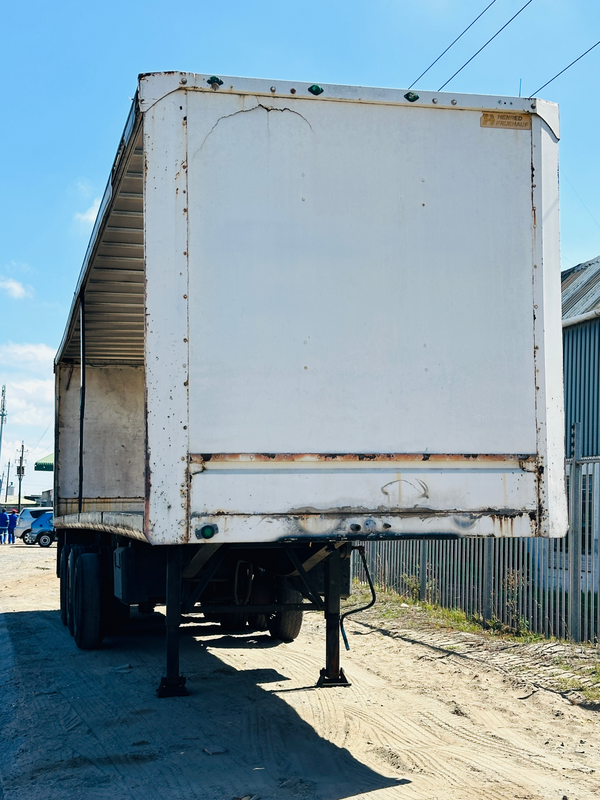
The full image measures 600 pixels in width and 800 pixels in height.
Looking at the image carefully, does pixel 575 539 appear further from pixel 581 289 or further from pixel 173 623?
pixel 581 289

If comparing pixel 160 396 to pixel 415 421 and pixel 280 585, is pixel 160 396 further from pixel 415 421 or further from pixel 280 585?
pixel 280 585

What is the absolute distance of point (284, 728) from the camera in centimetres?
604

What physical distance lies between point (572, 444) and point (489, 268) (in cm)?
452

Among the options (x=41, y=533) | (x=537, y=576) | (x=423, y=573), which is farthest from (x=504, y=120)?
(x=41, y=533)

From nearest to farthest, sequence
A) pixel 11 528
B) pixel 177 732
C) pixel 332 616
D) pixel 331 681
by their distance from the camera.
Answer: pixel 177 732
pixel 332 616
pixel 331 681
pixel 11 528

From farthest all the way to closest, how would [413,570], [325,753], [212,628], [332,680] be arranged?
[413,570] < [212,628] < [332,680] < [325,753]

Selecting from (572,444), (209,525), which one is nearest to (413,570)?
(572,444)

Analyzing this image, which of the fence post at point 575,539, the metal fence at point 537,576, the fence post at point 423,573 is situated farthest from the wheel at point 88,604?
the fence post at point 575,539

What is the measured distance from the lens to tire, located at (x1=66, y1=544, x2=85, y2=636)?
1062 cm

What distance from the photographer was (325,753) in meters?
5.45

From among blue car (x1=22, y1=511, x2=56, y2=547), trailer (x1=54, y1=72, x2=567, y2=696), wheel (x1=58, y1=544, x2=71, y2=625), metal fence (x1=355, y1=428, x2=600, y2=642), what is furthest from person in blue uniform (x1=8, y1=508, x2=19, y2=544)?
trailer (x1=54, y1=72, x2=567, y2=696)

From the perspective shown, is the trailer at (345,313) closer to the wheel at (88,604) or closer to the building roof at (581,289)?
the wheel at (88,604)

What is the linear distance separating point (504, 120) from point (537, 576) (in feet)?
18.9

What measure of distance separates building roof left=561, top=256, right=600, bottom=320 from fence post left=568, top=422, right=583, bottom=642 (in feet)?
23.2
